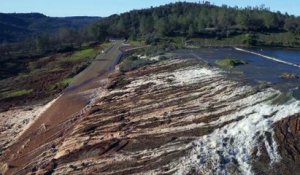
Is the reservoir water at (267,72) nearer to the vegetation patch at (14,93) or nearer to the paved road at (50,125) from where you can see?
the paved road at (50,125)

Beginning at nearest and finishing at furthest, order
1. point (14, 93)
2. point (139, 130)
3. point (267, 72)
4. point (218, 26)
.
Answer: point (139, 130) < point (267, 72) < point (14, 93) < point (218, 26)

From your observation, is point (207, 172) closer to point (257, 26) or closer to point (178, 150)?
point (178, 150)

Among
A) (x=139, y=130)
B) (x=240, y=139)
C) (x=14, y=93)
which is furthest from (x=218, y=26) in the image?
(x=240, y=139)

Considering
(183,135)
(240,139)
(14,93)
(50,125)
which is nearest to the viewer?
(240,139)

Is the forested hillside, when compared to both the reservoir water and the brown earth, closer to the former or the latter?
the reservoir water

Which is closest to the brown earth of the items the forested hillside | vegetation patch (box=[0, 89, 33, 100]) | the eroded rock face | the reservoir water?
the eroded rock face

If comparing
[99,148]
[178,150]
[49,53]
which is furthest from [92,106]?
[49,53]

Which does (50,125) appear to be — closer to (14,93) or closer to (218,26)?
(14,93)

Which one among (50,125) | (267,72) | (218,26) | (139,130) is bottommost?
(50,125)
